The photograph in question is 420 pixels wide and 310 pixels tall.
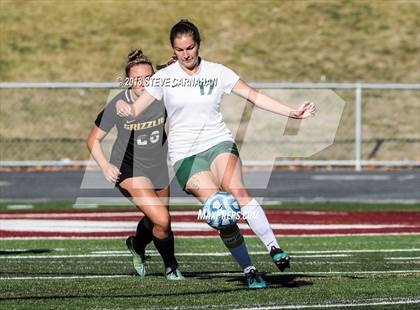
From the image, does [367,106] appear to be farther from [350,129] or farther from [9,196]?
[9,196]

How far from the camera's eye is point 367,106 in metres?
26.0

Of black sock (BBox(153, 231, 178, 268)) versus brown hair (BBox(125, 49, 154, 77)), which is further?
brown hair (BBox(125, 49, 154, 77))


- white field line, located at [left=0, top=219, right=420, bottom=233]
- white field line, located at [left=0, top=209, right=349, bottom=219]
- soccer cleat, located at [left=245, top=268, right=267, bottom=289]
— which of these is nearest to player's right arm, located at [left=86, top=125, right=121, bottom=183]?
soccer cleat, located at [left=245, top=268, right=267, bottom=289]

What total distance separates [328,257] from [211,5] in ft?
70.1

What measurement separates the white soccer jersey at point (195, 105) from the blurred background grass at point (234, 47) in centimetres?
1565

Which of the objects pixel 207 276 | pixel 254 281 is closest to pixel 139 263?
pixel 207 276

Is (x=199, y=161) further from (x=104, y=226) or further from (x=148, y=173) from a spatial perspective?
(x=104, y=226)

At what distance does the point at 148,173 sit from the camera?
10.3 metres

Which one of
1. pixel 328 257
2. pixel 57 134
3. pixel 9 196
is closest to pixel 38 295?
pixel 328 257

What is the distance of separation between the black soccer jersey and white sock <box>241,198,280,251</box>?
166cm

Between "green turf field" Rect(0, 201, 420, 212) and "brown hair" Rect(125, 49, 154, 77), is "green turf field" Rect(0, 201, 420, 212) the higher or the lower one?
the lower one

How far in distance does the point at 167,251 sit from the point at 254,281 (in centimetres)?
136

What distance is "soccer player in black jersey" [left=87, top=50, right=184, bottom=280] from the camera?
10.0 meters

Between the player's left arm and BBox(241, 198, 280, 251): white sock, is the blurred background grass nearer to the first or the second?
the player's left arm
